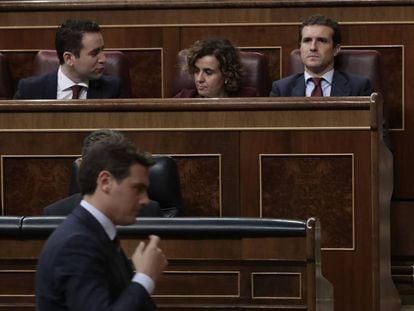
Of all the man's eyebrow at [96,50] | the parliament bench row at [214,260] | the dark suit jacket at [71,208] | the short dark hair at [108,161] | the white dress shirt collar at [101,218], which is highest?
the man's eyebrow at [96,50]

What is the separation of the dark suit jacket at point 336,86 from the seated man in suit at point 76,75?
396 millimetres

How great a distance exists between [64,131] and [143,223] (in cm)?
56

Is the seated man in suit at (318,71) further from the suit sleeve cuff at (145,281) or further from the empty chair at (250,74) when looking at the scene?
the suit sleeve cuff at (145,281)

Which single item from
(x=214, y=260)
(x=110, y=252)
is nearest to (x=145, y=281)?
(x=110, y=252)

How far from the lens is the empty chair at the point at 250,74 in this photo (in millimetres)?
3168

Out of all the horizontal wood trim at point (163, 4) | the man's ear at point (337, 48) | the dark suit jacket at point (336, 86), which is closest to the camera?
the dark suit jacket at point (336, 86)

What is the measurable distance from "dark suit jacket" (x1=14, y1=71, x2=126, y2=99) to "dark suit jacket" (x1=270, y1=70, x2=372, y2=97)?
393 mm

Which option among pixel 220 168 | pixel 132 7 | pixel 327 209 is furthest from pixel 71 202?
pixel 132 7

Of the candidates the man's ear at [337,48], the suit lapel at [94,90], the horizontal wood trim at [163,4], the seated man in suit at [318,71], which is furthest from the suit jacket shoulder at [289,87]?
the suit lapel at [94,90]

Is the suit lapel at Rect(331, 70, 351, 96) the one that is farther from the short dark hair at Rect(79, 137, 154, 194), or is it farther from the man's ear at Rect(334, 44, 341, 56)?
the short dark hair at Rect(79, 137, 154, 194)

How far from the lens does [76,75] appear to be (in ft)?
10.2

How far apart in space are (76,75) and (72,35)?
104mm

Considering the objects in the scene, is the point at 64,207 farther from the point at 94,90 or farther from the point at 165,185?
the point at 94,90

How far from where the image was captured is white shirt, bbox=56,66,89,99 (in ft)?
10.2
